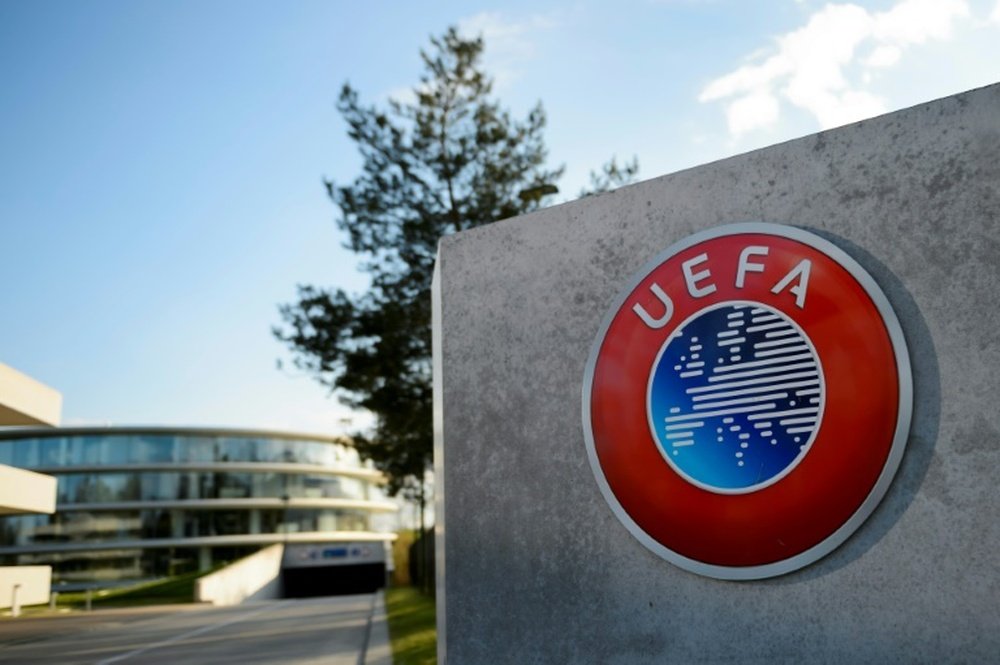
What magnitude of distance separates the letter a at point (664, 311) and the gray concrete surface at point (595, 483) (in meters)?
0.23

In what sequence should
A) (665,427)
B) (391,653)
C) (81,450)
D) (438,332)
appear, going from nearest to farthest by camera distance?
(665,427)
(438,332)
(391,653)
(81,450)

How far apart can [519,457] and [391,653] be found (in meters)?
7.56

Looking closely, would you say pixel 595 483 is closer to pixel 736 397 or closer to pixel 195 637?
pixel 736 397

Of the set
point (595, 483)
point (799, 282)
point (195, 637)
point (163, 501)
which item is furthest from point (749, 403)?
point (163, 501)

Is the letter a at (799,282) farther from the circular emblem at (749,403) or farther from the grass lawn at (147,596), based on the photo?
the grass lawn at (147,596)

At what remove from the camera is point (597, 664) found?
4.95 metres

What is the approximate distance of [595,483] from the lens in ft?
16.9

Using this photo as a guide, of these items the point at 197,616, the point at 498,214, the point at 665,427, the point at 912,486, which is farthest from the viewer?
the point at 197,616

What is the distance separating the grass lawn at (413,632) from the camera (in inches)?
436

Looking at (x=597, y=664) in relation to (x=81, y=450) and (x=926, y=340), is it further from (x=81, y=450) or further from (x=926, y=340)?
(x=81, y=450)

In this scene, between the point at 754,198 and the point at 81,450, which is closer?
the point at 754,198

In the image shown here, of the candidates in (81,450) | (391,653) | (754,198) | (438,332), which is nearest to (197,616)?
(391,653)

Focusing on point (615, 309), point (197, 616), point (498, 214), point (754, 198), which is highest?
point (498, 214)

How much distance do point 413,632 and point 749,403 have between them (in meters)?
10.9
